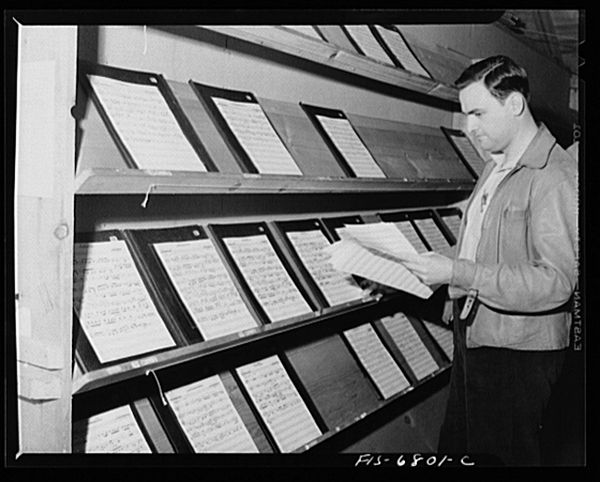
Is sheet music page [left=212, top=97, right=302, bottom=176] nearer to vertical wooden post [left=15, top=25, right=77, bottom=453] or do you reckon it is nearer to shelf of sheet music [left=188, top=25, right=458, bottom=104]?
shelf of sheet music [left=188, top=25, right=458, bottom=104]

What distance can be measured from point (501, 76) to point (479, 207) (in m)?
0.41

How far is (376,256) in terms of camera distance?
81.0 inches

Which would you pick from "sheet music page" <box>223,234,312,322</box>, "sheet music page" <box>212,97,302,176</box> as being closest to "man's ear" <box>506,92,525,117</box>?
"sheet music page" <box>212,97,302,176</box>

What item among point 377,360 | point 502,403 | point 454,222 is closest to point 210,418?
point 377,360

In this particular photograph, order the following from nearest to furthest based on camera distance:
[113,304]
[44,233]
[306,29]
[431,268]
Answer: [44,233] < [113,304] < [306,29] < [431,268]

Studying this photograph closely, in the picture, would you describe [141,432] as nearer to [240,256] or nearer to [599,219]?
[240,256]

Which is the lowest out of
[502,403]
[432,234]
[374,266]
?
[502,403]

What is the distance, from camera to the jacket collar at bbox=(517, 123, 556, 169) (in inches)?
78.5

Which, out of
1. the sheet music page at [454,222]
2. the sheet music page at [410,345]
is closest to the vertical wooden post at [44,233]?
the sheet music page at [410,345]

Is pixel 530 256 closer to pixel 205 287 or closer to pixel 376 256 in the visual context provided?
pixel 376 256

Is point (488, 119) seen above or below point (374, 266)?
above

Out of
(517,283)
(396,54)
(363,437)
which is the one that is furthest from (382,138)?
(363,437)

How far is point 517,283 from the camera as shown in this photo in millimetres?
1997

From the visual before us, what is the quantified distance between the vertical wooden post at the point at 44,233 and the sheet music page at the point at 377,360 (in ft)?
3.52
